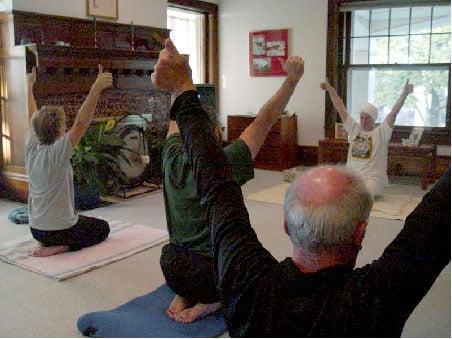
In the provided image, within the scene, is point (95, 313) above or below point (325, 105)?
below

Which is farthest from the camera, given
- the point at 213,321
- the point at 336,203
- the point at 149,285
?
the point at 149,285

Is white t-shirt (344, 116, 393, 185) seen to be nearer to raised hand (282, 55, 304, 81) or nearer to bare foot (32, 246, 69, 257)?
bare foot (32, 246, 69, 257)

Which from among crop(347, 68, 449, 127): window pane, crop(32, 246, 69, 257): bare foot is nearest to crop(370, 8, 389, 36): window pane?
crop(347, 68, 449, 127): window pane

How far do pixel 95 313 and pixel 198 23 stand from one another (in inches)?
225

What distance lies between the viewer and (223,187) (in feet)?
3.23

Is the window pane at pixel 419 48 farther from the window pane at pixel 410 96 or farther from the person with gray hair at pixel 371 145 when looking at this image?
the person with gray hair at pixel 371 145

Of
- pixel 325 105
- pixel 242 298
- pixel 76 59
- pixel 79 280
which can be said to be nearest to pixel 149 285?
pixel 79 280

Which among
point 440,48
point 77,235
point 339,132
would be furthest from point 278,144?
point 77,235

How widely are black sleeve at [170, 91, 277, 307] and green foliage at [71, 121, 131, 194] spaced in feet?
12.0

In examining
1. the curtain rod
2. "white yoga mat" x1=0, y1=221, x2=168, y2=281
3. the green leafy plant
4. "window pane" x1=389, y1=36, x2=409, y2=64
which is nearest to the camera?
"white yoga mat" x1=0, y1=221, x2=168, y2=281

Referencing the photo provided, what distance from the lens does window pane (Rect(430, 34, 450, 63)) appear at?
6.07m

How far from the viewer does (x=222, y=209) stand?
0.97 m

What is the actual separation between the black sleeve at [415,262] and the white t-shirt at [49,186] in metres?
2.71

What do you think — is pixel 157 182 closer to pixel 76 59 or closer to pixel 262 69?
pixel 76 59
